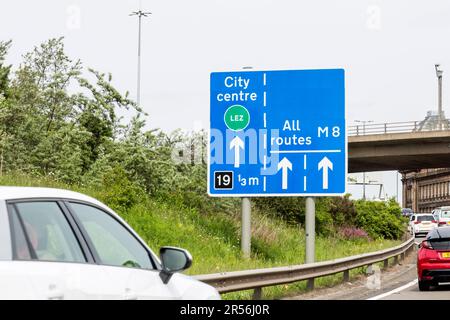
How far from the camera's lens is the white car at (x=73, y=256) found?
4492 millimetres

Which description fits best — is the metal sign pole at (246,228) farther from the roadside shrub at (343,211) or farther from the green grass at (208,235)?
the roadside shrub at (343,211)

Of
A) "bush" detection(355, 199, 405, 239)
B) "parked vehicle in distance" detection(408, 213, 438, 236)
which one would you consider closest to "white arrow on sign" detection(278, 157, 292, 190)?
"bush" detection(355, 199, 405, 239)

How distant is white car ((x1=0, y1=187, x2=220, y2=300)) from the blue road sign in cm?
1605

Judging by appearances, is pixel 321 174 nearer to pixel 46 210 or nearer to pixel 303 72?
pixel 303 72

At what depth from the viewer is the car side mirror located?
19.9 ft

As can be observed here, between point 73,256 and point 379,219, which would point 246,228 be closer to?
point 73,256

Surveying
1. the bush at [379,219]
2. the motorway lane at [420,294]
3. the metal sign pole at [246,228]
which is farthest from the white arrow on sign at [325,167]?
the bush at [379,219]

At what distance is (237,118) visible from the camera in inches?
905

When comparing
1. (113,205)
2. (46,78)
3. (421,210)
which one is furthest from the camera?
(421,210)

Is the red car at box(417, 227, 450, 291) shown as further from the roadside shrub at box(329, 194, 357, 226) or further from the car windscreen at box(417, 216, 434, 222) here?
the car windscreen at box(417, 216, 434, 222)

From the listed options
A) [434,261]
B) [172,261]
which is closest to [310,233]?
[434,261]
